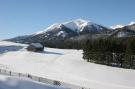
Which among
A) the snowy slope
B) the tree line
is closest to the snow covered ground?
the tree line

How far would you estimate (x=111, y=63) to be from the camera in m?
73.4

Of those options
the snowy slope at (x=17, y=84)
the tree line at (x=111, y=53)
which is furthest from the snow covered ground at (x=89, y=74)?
the snowy slope at (x=17, y=84)

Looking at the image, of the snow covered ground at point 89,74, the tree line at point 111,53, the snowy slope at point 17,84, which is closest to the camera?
the snowy slope at point 17,84

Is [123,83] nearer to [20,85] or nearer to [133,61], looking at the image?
[133,61]

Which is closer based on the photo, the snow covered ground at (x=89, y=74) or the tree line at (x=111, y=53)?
the snow covered ground at (x=89, y=74)

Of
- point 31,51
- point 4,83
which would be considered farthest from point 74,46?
point 4,83

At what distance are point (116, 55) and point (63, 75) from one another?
55.8 ft

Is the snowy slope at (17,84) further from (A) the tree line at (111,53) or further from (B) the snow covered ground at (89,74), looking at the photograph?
(A) the tree line at (111,53)

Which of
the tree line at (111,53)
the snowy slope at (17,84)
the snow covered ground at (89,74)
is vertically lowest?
the snow covered ground at (89,74)

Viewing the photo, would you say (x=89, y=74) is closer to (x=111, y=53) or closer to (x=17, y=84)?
(x=111, y=53)

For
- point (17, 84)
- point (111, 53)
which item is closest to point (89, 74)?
point (111, 53)

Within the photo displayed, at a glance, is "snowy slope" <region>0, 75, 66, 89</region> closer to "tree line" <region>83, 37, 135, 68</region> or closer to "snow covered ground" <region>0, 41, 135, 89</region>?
"snow covered ground" <region>0, 41, 135, 89</region>

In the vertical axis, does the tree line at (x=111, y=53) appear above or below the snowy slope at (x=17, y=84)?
above

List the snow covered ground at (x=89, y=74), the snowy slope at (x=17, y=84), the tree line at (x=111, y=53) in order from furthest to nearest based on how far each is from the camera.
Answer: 1. the tree line at (x=111, y=53)
2. the snow covered ground at (x=89, y=74)
3. the snowy slope at (x=17, y=84)
